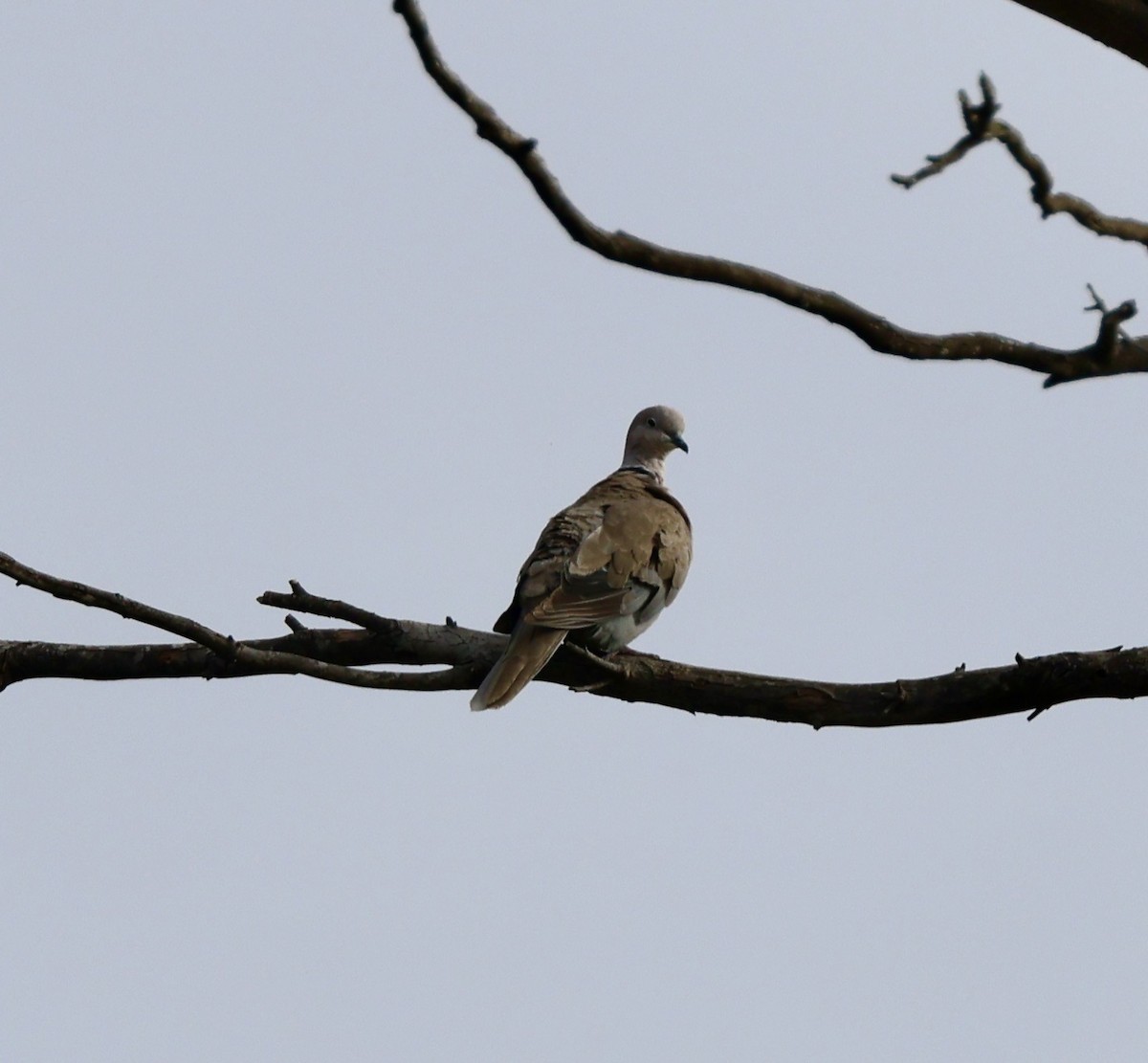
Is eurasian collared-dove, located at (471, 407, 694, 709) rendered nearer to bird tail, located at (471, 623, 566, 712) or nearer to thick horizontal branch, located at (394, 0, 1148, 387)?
bird tail, located at (471, 623, 566, 712)

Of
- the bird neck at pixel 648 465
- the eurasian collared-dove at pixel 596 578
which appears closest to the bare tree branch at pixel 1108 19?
the eurasian collared-dove at pixel 596 578

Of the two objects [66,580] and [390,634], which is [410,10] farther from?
[390,634]

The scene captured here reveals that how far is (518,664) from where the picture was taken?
4.54m

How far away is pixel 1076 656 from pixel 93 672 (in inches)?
102

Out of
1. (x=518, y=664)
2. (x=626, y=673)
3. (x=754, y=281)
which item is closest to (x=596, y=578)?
(x=518, y=664)

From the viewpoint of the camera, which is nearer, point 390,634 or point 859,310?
point 859,310

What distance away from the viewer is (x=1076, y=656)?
391cm

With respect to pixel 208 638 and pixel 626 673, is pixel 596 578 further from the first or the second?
pixel 208 638

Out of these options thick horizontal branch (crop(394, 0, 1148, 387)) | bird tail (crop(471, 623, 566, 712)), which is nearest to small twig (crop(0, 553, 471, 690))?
bird tail (crop(471, 623, 566, 712))

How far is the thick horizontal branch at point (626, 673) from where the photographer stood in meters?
3.84

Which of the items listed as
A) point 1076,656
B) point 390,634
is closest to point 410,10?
point 390,634

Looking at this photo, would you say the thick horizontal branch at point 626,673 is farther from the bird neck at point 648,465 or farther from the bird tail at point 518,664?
the bird neck at point 648,465

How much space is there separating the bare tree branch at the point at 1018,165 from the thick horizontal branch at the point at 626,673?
3.60ft

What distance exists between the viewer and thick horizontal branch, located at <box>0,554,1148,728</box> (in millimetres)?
3836
